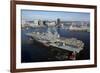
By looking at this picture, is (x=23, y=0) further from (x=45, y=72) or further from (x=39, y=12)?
(x=45, y=72)

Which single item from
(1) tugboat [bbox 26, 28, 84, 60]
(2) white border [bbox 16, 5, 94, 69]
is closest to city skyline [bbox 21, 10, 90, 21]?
(2) white border [bbox 16, 5, 94, 69]

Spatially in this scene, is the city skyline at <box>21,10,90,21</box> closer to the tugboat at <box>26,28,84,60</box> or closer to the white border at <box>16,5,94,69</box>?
the white border at <box>16,5,94,69</box>

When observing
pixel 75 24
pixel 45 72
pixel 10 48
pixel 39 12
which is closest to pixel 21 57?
pixel 10 48

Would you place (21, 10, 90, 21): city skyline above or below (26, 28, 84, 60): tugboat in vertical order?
above

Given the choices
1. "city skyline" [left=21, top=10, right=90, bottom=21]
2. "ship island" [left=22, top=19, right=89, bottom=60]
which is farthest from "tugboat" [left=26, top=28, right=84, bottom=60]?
"city skyline" [left=21, top=10, right=90, bottom=21]

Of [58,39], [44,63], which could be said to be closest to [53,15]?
[58,39]

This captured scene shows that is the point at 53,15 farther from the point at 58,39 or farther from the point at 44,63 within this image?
the point at 44,63

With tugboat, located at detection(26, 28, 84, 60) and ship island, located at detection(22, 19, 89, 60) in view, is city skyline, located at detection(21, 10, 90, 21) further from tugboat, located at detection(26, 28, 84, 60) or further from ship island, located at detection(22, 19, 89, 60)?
tugboat, located at detection(26, 28, 84, 60)
